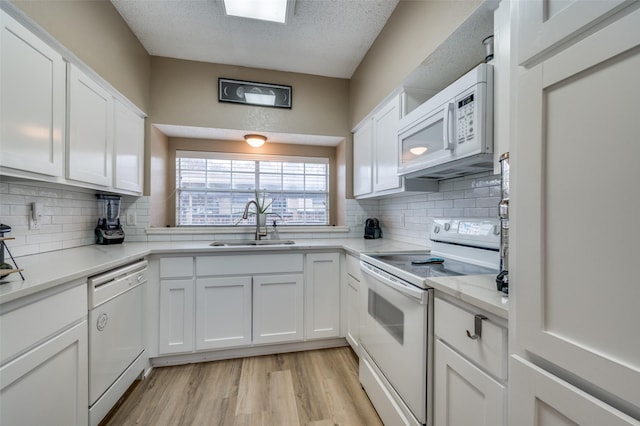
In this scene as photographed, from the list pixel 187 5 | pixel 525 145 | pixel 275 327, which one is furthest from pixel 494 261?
pixel 187 5

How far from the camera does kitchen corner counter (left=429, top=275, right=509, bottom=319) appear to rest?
822mm

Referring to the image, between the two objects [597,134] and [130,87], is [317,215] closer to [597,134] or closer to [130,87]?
[130,87]

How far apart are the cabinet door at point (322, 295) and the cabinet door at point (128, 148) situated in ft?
5.31

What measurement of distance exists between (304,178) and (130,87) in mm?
1834

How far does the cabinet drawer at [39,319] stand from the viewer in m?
0.92

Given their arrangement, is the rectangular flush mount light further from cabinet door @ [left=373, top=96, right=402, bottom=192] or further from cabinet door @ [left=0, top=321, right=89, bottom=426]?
cabinet door @ [left=0, top=321, right=89, bottom=426]

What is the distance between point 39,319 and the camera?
3.42ft

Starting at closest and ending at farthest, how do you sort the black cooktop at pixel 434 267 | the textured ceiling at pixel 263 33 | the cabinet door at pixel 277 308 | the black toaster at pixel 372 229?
the black cooktop at pixel 434 267 → the textured ceiling at pixel 263 33 → the cabinet door at pixel 277 308 → the black toaster at pixel 372 229

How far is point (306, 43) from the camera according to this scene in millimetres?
2318

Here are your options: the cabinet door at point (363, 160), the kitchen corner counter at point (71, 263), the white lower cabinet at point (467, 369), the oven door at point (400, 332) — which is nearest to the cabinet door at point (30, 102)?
the kitchen corner counter at point (71, 263)

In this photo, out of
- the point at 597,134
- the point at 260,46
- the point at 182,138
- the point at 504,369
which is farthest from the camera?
the point at 182,138

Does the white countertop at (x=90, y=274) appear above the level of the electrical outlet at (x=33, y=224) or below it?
below

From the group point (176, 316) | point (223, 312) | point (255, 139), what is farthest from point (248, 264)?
point (255, 139)

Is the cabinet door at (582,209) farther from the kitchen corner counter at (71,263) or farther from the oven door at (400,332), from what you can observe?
the kitchen corner counter at (71,263)
